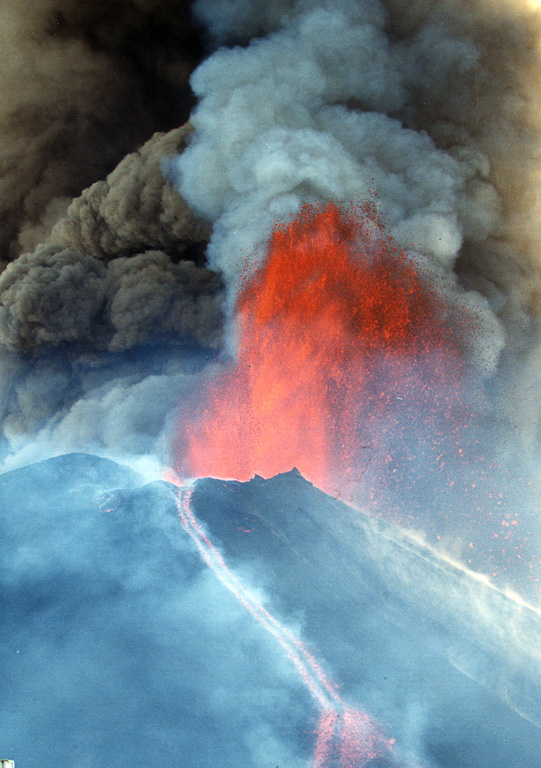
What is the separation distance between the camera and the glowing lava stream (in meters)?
6.55

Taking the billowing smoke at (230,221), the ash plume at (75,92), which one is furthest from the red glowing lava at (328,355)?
the ash plume at (75,92)

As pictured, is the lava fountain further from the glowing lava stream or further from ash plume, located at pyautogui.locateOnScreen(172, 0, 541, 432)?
the glowing lava stream

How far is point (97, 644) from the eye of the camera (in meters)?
7.25

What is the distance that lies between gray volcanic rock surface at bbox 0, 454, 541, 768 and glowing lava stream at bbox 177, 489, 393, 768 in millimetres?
105

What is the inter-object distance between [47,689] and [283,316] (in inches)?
252

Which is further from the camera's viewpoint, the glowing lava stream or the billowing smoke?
the billowing smoke

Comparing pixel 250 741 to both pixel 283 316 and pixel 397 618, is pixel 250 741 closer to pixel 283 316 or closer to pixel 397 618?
pixel 397 618

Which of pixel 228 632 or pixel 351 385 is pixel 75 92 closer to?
pixel 351 385

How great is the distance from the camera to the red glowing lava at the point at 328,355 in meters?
10.5

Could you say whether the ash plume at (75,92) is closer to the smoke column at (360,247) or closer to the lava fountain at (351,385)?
the smoke column at (360,247)

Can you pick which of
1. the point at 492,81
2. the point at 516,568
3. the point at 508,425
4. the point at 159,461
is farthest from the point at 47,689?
the point at 492,81

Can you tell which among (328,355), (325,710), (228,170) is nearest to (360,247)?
(328,355)

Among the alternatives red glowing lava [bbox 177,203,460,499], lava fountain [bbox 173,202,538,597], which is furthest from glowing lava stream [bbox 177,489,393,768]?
red glowing lava [bbox 177,203,460,499]

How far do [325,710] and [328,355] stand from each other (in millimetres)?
5477
